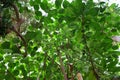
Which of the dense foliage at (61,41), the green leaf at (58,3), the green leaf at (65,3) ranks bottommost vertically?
the dense foliage at (61,41)

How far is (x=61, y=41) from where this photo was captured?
76.9 inches

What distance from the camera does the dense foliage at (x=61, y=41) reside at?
1.64 m

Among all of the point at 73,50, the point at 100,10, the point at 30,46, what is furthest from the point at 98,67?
the point at 30,46

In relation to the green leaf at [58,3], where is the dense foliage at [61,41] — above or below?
below

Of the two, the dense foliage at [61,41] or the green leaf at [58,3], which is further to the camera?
the green leaf at [58,3]

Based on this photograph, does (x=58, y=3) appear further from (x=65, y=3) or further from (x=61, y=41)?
(x=61, y=41)

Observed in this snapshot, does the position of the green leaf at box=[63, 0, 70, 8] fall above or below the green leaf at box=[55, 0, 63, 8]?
below

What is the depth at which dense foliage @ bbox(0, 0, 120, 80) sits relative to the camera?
164 cm

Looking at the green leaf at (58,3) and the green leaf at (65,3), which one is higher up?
the green leaf at (58,3)

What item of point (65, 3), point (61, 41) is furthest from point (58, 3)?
point (61, 41)

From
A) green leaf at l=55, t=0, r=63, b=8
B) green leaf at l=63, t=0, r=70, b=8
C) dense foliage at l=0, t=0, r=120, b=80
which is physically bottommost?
dense foliage at l=0, t=0, r=120, b=80

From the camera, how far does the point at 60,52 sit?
2006mm

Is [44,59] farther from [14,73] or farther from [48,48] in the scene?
[14,73]

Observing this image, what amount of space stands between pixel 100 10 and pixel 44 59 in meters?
0.66
